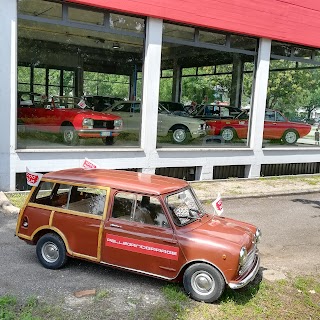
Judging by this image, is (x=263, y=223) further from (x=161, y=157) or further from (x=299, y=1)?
(x=299, y=1)

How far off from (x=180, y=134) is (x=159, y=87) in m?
1.91

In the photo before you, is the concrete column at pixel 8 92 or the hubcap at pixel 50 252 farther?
the concrete column at pixel 8 92

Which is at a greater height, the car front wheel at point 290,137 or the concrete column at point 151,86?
the concrete column at point 151,86

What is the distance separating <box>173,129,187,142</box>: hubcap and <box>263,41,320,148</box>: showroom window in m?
3.19

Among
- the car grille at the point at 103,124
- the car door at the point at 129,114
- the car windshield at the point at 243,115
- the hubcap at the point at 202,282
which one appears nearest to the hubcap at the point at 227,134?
the car windshield at the point at 243,115

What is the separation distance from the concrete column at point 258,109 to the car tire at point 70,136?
20.2ft

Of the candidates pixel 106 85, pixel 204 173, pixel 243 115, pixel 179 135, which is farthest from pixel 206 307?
pixel 243 115

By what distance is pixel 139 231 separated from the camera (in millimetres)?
5316

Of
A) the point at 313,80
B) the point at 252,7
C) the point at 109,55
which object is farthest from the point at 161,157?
the point at 313,80

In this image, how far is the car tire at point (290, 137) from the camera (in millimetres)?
15273

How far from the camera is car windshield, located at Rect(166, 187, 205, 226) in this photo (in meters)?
5.42

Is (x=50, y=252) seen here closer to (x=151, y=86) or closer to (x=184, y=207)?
(x=184, y=207)

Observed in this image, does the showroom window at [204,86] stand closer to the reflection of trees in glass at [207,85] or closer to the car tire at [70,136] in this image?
the reflection of trees in glass at [207,85]

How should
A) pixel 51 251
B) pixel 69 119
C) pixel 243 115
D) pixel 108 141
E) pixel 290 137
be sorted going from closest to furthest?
pixel 51 251, pixel 69 119, pixel 108 141, pixel 243 115, pixel 290 137
